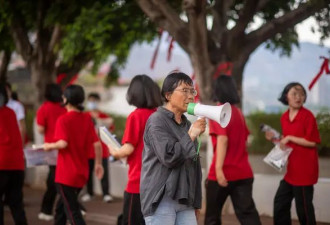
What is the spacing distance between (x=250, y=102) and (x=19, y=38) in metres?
7.36

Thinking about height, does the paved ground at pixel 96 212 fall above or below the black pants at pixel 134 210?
below

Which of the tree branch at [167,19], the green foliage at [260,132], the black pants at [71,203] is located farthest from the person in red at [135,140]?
the green foliage at [260,132]

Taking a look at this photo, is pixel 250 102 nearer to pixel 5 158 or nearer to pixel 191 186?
pixel 5 158

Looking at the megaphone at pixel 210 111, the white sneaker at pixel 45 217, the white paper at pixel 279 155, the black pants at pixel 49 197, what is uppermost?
the megaphone at pixel 210 111

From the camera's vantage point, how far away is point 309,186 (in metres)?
6.73

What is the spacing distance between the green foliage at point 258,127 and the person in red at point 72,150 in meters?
6.36

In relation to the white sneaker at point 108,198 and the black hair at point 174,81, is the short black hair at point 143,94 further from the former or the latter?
the white sneaker at point 108,198

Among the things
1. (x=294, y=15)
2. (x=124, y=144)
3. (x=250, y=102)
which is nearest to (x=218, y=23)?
(x=294, y=15)

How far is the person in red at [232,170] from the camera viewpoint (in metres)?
6.26

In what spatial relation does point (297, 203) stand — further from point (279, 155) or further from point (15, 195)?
point (15, 195)

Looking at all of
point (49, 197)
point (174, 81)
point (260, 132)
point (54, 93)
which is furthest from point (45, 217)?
point (260, 132)

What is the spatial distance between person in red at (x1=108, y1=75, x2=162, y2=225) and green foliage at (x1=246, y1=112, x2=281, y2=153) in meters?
7.43

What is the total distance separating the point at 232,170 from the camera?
6262 mm

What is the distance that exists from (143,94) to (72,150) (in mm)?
1608
